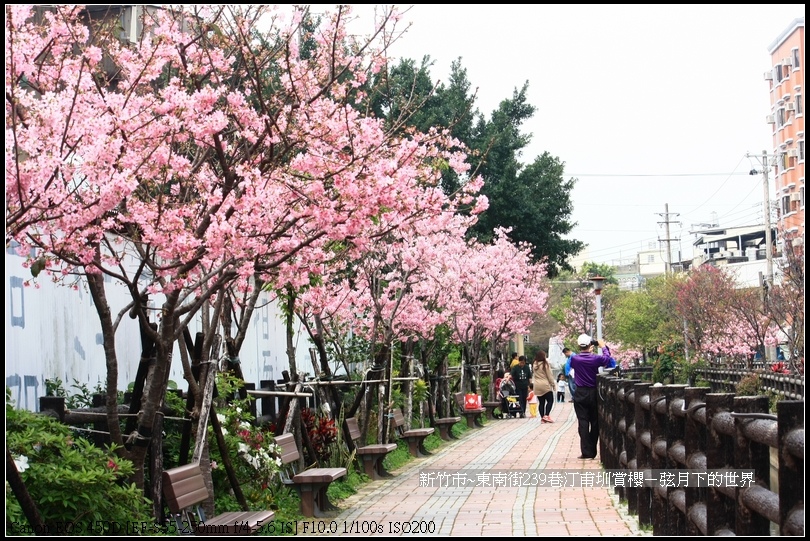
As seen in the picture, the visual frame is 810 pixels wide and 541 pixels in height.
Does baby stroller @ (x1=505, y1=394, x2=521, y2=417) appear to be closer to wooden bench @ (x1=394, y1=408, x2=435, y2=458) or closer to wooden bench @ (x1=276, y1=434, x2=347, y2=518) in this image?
wooden bench @ (x1=394, y1=408, x2=435, y2=458)

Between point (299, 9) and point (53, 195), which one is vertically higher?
point (299, 9)

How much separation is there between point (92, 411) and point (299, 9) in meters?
3.86

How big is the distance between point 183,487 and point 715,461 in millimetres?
3815

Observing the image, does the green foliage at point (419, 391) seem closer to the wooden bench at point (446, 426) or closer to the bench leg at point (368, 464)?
the wooden bench at point (446, 426)

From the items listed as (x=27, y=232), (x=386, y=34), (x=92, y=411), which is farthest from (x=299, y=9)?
(x=92, y=411)

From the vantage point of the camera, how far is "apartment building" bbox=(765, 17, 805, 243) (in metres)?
65.0

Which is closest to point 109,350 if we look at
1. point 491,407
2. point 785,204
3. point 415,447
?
point 415,447

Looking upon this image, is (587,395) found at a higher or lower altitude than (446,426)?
higher

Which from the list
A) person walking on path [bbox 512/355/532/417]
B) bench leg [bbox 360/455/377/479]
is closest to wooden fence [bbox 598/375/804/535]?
bench leg [bbox 360/455/377/479]

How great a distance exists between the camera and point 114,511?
25.0ft

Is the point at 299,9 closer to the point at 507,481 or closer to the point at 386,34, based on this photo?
the point at 386,34

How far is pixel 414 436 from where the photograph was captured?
61.3 ft

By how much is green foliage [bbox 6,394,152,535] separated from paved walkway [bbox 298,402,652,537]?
2.61 metres

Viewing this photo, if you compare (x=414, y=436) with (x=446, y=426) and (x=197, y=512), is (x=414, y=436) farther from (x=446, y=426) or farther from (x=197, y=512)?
(x=197, y=512)
